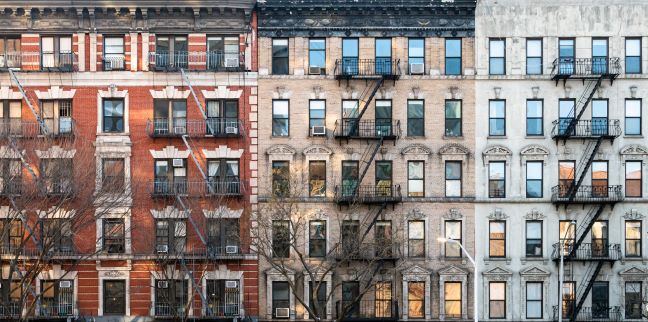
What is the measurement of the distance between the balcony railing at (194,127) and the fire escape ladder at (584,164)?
55.9ft

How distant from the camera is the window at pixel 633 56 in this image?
3900 centimetres

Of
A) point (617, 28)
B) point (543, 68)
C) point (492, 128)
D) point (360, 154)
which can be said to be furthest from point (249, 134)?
point (617, 28)

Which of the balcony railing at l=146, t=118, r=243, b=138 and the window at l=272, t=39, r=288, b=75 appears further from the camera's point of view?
the window at l=272, t=39, r=288, b=75

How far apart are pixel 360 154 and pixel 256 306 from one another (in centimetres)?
937

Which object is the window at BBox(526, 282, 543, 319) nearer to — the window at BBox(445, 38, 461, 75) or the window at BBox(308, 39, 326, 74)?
the window at BBox(445, 38, 461, 75)

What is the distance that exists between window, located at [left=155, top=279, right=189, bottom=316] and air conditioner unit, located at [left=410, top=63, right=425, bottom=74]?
1581cm

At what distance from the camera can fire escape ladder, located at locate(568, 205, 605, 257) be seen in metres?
37.6

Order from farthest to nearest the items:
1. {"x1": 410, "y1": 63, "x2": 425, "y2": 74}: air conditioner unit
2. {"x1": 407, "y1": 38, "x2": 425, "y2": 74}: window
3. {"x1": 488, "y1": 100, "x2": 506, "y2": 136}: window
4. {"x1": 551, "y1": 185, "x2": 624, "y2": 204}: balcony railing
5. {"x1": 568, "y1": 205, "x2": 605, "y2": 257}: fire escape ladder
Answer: {"x1": 407, "y1": 38, "x2": 425, "y2": 74}: window → {"x1": 488, "y1": 100, "x2": 506, "y2": 136}: window → {"x1": 410, "y1": 63, "x2": 425, "y2": 74}: air conditioner unit → {"x1": 551, "y1": 185, "x2": 624, "y2": 204}: balcony railing → {"x1": 568, "y1": 205, "x2": 605, "y2": 257}: fire escape ladder

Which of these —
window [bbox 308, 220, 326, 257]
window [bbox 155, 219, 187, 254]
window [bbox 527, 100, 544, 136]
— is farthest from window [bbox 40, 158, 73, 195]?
window [bbox 527, 100, 544, 136]

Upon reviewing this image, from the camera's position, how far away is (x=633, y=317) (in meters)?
38.4

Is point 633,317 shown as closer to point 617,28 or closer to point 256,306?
point 617,28

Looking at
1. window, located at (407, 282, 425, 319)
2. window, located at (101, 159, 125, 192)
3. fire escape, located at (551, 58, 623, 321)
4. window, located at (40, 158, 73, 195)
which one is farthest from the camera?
window, located at (407, 282, 425, 319)

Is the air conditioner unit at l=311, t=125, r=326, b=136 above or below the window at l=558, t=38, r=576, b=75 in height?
below

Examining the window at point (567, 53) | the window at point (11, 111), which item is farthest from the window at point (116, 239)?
the window at point (567, 53)
